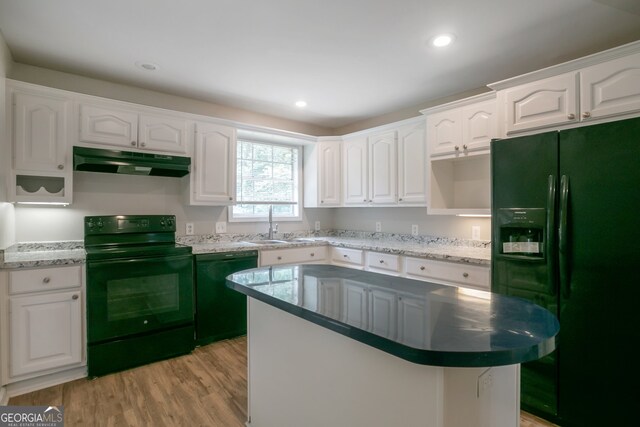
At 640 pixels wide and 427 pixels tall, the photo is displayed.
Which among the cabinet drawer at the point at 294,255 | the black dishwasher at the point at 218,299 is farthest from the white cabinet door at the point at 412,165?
the black dishwasher at the point at 218,299

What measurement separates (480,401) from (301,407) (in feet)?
2.38

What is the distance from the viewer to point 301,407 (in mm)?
1394

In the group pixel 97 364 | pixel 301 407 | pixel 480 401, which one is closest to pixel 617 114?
pixel 480 401

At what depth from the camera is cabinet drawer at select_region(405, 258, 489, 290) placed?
96.5 inches

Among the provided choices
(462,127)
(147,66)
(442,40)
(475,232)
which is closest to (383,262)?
(475,232)

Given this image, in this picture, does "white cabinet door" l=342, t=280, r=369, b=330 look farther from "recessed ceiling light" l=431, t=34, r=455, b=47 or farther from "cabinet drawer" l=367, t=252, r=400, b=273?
"recessed ceiling light" l=431, t=34, r=455, b=47

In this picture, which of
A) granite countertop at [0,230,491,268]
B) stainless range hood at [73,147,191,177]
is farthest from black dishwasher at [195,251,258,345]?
stainless range hood at [73,147,191,177]

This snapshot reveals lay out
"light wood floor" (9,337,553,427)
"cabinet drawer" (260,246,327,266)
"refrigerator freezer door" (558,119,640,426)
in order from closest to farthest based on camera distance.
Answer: "refrigerator freezer door" (558,119,640,426) → "light wood floor" (9,337,553,427) → "cabinet drawer" (260,246,327,266)

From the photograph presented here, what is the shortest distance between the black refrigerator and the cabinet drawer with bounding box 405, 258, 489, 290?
0.89 feet

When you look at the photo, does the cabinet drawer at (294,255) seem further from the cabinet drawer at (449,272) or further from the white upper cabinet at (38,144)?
the white upper cabinet at (38,144)

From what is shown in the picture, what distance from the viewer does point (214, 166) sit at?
3.32 meters

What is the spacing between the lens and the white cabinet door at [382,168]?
3545 millimetres

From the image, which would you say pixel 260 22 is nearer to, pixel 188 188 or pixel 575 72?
pixel 188 188

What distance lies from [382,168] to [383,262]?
3.57ft
